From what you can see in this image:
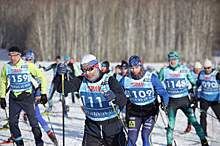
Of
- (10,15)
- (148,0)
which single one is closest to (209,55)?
(148,0)

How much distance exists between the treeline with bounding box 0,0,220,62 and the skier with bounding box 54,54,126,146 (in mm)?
31235

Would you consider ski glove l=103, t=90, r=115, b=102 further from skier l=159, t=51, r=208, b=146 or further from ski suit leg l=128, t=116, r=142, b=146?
skier l=159, t=51, r=208, b=146

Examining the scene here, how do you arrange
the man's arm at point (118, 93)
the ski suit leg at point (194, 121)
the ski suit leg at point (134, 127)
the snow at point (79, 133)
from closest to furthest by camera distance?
the man's arm at point (118, 93) → the ski suit leg at point (134, 127) → the ski suit leg at point (194, 121) → the snow at point (79, 133)

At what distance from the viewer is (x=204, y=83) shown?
6.78m

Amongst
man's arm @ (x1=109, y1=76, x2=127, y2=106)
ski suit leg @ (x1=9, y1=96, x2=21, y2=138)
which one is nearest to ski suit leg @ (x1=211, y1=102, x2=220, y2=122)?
man's arm @ (x1=109, y1=76, x2=127, y2=106)

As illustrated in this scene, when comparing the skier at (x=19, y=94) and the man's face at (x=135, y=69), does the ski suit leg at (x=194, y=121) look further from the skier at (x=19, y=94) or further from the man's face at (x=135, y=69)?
the skier at (x=19, y=94)

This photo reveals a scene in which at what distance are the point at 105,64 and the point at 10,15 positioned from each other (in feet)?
109

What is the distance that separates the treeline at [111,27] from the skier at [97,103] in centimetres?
3124

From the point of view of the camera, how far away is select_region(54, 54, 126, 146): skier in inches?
131

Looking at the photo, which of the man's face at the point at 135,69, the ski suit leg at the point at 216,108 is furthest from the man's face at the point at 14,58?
the ski suit leg at the point at 216,108

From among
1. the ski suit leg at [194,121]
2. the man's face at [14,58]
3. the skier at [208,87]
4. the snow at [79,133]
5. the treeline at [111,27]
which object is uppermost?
the treeline at [111,27]

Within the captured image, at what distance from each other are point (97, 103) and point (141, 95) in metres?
1.43

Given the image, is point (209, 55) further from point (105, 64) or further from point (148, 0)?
point (105, 64)

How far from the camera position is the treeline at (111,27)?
113ft
